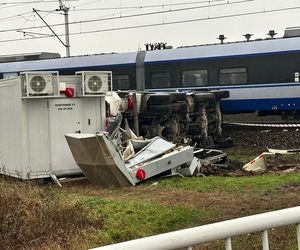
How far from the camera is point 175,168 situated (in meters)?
10.2

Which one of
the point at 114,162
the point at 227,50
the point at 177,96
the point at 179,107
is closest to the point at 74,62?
the point at 227,50

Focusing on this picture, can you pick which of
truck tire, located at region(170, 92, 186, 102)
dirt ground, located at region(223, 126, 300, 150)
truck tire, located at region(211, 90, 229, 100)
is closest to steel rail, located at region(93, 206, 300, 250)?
truck tire, located at region(170, 92, 186, 102)

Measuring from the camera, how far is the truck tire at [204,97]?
51.3 feet

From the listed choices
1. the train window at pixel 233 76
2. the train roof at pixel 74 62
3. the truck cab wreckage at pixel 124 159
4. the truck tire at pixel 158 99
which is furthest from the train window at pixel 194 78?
the truck cab wreckage at pixel 124 159

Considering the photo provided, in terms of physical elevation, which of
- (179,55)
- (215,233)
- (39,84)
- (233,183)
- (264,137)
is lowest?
(264,137)

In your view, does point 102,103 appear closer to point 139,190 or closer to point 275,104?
point 139,190

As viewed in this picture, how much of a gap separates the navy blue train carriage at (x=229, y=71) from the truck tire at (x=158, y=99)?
687 centimetres

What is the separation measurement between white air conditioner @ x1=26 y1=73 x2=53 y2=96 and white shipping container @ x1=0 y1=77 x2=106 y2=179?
5.0 inches

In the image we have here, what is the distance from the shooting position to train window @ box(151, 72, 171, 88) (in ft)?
69.8

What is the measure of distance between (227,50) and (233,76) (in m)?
1.03

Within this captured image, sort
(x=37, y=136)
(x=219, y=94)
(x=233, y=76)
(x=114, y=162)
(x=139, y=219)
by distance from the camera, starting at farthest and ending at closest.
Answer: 1. (x=233, y=76)
2. (x=219, y=94)
3. (x=37, y=136)
4. (x=114, y=162)
5. (x=139, y=219)

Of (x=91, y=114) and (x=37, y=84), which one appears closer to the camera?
(x=37, y=84)

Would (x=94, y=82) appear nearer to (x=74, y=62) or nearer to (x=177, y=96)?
(x=177, y=96)

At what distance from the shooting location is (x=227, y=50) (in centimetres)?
2025
